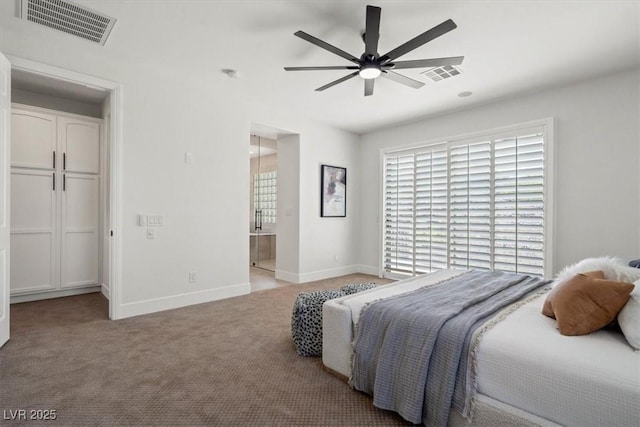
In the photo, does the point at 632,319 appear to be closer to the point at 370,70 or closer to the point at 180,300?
the point at 370,70

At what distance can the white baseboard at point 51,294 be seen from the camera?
385 cm

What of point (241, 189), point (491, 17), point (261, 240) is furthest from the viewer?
point (261, 240)

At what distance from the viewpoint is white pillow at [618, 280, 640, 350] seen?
4.45 feet

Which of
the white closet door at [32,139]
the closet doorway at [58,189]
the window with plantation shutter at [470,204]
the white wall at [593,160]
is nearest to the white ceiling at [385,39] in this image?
the white wall at [593,160]

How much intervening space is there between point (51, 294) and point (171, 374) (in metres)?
3.13

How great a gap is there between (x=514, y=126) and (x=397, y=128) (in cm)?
185

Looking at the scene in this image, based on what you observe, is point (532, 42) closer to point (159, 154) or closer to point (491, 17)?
point (491, 17)

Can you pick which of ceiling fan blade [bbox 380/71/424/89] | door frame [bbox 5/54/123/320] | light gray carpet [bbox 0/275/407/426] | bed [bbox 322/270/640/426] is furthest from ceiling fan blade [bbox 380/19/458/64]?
door frame [bbox 5/54/123/320]

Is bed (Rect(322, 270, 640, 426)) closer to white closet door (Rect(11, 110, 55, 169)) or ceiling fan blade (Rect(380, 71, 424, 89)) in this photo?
ceiling fan blade (Rect(380, 71, 424, 89))

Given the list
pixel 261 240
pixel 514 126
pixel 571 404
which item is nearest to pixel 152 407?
pixel 571 404

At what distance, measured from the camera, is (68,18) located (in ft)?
8.38

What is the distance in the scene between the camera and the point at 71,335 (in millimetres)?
2846

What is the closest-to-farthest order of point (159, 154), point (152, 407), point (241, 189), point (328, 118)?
point (152, 407)
point (159, 154)
point (241, 189)
point (328, 118)

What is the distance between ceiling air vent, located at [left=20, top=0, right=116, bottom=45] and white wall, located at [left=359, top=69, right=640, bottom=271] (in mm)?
4643
